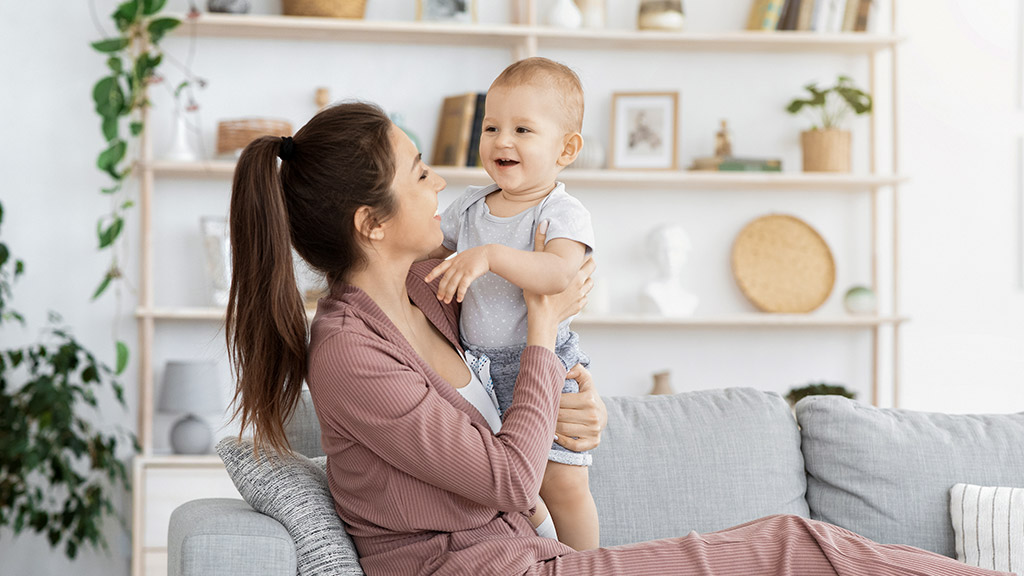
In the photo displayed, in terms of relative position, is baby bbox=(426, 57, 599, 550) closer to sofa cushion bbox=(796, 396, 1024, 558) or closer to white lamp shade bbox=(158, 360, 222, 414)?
sofa cushion bbox=(796, 396, 1024, 558)

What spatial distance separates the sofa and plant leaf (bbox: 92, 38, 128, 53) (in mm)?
1770

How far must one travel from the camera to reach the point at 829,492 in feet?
6.75

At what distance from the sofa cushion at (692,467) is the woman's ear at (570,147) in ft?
1.99

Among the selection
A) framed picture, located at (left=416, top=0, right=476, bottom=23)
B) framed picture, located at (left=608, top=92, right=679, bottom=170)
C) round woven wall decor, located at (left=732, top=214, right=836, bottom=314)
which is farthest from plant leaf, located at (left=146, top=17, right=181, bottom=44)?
round woven wall decor, located at (left=732, top=214, right=836, bottom=314)

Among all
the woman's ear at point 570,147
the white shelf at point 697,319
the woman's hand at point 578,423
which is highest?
the woman's ear at point 570,147

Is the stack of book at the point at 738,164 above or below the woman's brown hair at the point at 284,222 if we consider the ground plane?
above

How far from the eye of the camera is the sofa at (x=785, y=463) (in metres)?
1.95

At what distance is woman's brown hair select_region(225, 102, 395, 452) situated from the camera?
145cm

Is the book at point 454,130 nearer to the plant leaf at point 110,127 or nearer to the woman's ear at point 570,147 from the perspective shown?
the plant leaf at point 110,127

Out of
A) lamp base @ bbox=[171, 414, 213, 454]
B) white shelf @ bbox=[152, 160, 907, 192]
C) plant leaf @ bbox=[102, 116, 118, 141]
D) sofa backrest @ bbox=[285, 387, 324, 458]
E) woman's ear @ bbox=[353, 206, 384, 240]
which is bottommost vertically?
lamp base @ bbox=[171, 414, 213, 454]

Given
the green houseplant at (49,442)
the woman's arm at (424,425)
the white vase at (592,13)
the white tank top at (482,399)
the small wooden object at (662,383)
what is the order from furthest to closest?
1. the white vase at (592,13)
2. the small wooden object at (662,383)
3. the green houseplant at (49,442)
4. the white tank top at (482,399)
5. the woman's arm at (424,425)

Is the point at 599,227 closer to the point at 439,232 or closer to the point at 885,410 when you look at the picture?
the point at 885,410

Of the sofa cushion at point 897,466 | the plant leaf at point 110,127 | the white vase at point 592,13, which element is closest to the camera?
the sofa cushion at point 897,466

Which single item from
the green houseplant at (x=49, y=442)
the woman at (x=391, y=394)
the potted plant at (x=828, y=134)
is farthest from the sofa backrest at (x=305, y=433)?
the potted plant at (x=828, y=134)
